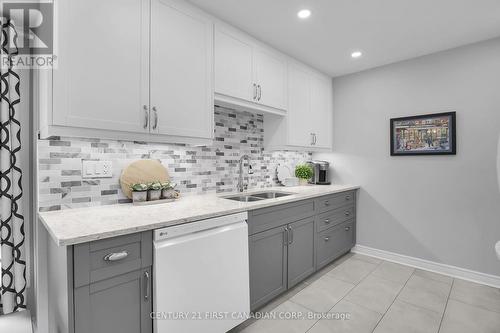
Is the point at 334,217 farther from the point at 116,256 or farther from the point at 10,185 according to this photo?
the point at 10,185

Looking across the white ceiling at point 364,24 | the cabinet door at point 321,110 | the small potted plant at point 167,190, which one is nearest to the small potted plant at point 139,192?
the small potted plant at point 167,190

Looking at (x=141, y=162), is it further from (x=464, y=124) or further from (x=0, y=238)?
(x=464, y=124)

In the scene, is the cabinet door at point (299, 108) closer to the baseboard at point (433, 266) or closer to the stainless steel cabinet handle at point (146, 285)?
the baseboard at point (433, 266)

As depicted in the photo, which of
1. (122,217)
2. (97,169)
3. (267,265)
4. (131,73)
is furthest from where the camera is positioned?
(267,265)

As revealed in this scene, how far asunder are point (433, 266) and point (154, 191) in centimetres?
302

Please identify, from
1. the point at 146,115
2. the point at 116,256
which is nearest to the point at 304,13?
the point at 146,115

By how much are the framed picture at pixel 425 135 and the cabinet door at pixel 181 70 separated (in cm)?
229

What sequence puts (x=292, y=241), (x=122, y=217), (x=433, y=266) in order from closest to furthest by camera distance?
(x=122, y=217) < (x=292, y=241) < (x=433, y=266)

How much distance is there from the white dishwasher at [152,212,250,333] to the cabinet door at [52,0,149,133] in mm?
769

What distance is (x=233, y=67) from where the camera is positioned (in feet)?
7.25

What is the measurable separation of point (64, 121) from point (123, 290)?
37.0 inches

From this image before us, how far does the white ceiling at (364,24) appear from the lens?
194 cm

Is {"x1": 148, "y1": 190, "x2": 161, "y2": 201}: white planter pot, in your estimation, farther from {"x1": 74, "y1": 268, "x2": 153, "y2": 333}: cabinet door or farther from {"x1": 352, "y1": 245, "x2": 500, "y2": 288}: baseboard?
{"x1": 352, "y1": 245, "x2": 500, "y2": 288}: baseboard

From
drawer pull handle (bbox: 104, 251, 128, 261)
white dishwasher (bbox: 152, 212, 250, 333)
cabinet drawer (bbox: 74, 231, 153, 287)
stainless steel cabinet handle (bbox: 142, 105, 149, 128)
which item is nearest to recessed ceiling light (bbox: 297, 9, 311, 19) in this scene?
stainless steel cabinet handle (bbox: 142, 105, 149, 128)
